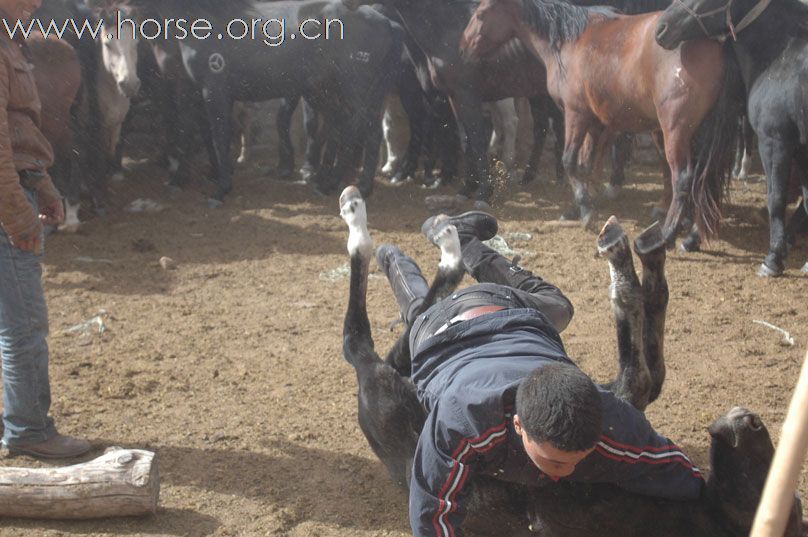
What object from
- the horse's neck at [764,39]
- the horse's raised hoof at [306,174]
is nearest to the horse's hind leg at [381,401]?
the horse's neck at [764,39]

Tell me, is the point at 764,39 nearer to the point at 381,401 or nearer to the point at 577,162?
the point at 577,162

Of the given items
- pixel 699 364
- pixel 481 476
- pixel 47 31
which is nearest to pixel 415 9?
A: pixel 47 31

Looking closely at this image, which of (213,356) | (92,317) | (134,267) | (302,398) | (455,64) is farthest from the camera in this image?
(455,64)

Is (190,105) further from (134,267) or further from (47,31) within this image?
(134,267)

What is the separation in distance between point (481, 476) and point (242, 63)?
7.52 metres

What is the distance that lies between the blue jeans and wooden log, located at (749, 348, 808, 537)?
3274 millimetres

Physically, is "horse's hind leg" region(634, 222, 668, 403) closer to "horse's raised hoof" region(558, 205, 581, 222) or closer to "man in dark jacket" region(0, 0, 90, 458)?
"man in dark jacket" region(0, 0, 90, 458)

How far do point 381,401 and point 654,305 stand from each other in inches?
43.7

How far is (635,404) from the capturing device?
357cm

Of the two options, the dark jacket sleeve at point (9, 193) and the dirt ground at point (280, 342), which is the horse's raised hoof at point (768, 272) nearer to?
the dirt ground at point (280, 342)

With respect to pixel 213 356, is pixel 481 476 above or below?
above

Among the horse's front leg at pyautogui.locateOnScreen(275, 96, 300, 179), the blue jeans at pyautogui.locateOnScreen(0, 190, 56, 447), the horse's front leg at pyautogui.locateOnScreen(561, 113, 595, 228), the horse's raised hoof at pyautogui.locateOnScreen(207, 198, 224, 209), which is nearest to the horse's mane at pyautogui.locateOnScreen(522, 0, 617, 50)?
the horse's front leg at pyautogui.locateOnScreen(561, 113, 595, 228)

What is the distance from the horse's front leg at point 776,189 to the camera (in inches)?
268

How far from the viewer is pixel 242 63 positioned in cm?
970
